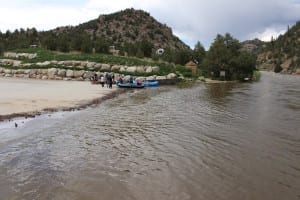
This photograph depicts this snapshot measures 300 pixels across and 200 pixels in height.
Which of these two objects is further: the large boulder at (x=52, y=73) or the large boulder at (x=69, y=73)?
the large boulder at (x=69, y=73)

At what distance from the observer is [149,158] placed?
13.1 m

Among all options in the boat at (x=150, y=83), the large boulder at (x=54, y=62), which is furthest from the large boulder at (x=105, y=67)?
the boat at (x=150, y=83)

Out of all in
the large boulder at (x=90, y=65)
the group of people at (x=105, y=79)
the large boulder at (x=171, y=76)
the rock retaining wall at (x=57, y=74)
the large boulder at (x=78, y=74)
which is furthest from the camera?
the large boulder at (x=171, y=76)

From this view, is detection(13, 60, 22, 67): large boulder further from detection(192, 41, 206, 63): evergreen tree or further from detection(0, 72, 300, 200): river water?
detection(192, 41, 206, 63): evergreen tree

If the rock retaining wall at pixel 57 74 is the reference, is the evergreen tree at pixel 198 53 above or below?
above

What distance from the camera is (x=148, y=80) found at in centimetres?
5741

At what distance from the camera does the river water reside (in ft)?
32.1

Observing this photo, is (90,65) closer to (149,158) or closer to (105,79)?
(105,79)

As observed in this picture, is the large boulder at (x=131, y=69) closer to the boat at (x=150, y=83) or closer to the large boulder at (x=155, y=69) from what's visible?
the large boulder at (x=155, y=69)

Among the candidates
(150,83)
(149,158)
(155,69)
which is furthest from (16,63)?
(149,158)

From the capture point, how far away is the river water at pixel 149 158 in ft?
32.1

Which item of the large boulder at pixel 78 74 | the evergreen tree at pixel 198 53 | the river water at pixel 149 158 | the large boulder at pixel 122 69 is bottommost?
the river water at pixel 149 158

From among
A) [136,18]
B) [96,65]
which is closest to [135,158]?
[96,65]

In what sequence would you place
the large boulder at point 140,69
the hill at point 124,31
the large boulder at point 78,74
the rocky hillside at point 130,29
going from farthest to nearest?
1. the rocky hillside at point 130,29
2. the hill at point 124,31
3. the large boulder at point 140,69
4. the large boulder at point 78,74
